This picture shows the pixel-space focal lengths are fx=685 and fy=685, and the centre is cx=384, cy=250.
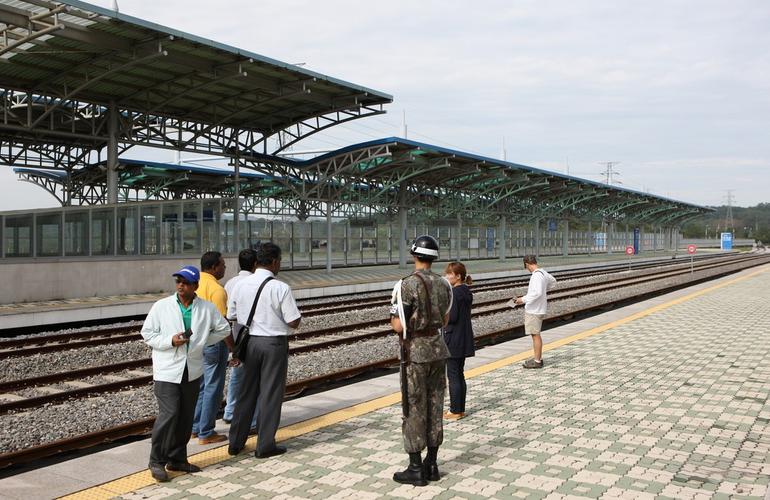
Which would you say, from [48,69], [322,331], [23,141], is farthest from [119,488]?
[23,141]

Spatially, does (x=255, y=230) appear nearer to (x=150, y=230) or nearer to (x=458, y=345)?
(x=150, y=230)

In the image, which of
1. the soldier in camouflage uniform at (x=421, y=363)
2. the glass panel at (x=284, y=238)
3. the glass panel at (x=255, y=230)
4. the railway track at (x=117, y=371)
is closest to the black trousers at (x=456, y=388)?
the soldier in camouflage uniform at (x=421, y=363)

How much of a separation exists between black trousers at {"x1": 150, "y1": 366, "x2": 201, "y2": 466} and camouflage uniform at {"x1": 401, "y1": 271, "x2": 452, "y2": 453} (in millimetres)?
1701

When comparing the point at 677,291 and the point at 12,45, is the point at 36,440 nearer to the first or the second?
the point at 12,45

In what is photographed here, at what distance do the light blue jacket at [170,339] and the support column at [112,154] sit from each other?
1881 cm

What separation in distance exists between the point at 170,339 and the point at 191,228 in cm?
1746

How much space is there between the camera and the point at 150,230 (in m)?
20.8

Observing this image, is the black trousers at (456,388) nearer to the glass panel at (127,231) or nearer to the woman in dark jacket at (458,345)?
the woman in dark jacket at (458,345)

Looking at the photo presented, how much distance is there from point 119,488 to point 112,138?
19959 millimetres

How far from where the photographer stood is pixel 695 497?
4711 millimetres

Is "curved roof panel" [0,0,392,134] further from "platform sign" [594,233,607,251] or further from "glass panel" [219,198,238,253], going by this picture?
"platform sign" [594,233,607,251]

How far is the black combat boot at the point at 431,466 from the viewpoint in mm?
5117

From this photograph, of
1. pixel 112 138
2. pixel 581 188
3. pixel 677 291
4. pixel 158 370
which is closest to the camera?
pixel 158 370

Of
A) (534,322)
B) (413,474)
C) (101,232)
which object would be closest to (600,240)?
(101,232)
